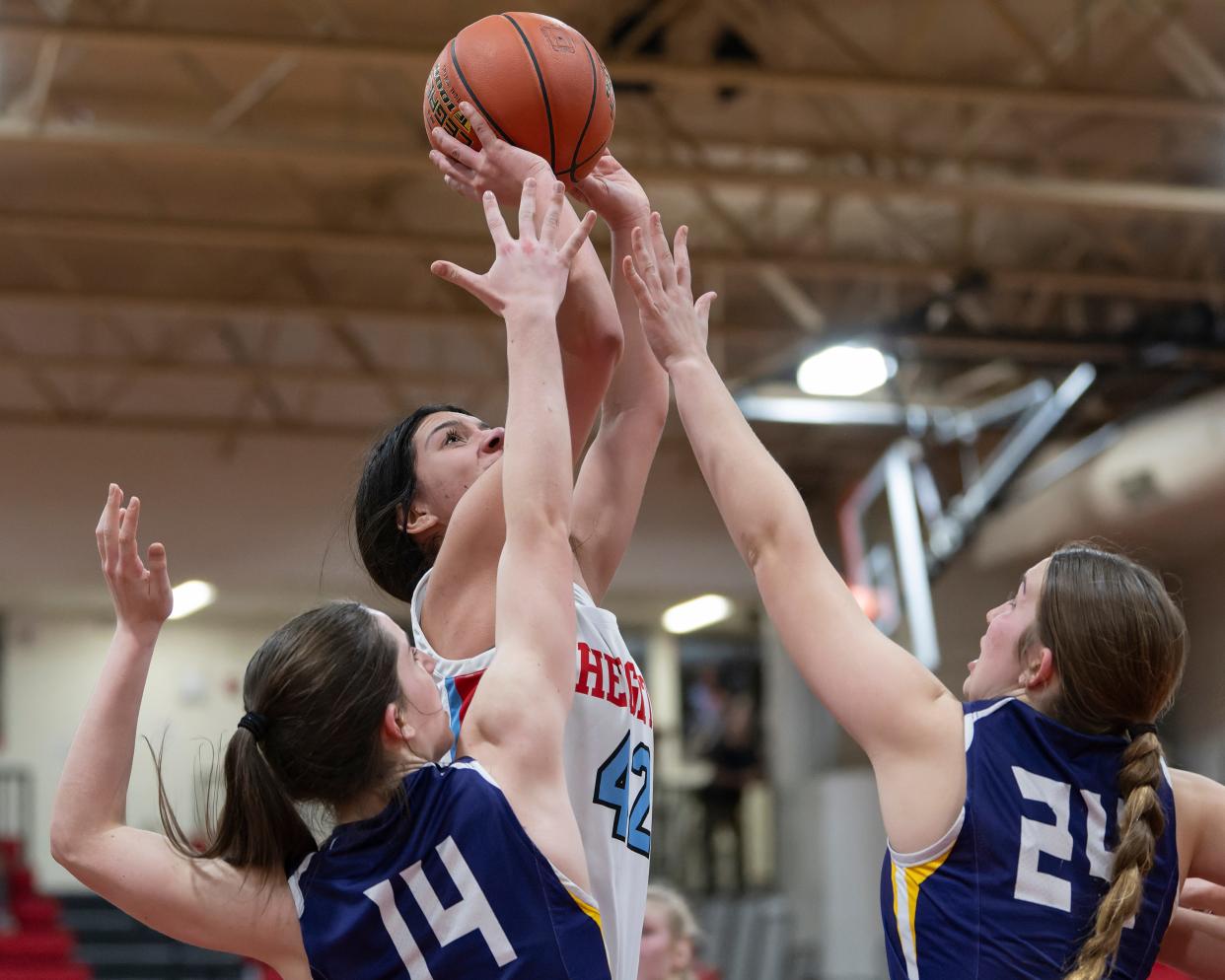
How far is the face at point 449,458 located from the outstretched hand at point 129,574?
51cm

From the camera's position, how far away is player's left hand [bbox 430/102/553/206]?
237 cm

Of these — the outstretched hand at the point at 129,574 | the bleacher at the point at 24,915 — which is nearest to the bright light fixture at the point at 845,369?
the bleacher at the point at 24,915

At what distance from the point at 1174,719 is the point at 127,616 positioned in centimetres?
1093

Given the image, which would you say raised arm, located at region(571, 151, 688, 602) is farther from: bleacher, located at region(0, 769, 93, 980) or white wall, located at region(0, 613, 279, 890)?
white wall, located at region(0, 613, 279, 890)

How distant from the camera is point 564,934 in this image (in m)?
1.85

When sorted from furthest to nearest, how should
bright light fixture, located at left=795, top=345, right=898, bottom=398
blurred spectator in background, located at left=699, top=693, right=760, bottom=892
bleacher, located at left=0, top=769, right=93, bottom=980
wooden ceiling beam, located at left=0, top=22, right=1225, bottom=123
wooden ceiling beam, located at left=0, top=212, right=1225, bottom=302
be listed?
blurred spectator in background, located at left=699, top=693, right=760, bottom=892 < bleacher, located at left=0, top=769, right=93, bottom=980 < wooden ceiling beam, located at left=0, top=212, right=1225, bottom=302 < bright light fixture, located at left=795, top=345, right=898, bottom=398 < wooden ceiling beam, located at left=0, top=22, right=1225, bottom=123

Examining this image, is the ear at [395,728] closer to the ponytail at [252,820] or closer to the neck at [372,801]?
the neck at [372,801]

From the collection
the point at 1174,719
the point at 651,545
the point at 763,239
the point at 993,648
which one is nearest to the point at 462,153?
the point at 993,648

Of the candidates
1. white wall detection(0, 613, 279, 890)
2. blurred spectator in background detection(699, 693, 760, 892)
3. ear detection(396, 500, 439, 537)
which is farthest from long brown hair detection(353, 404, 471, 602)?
white wall detection(0, 613, 279, 890)

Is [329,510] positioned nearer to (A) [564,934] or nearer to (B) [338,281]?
(B) [338,281]

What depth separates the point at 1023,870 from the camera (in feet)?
6.31

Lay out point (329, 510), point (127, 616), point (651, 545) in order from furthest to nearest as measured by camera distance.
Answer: point (651, 545), point (329, 510), point (127, 616)

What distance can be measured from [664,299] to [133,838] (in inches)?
39.2

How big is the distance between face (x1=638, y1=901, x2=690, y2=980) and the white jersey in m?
1.69
